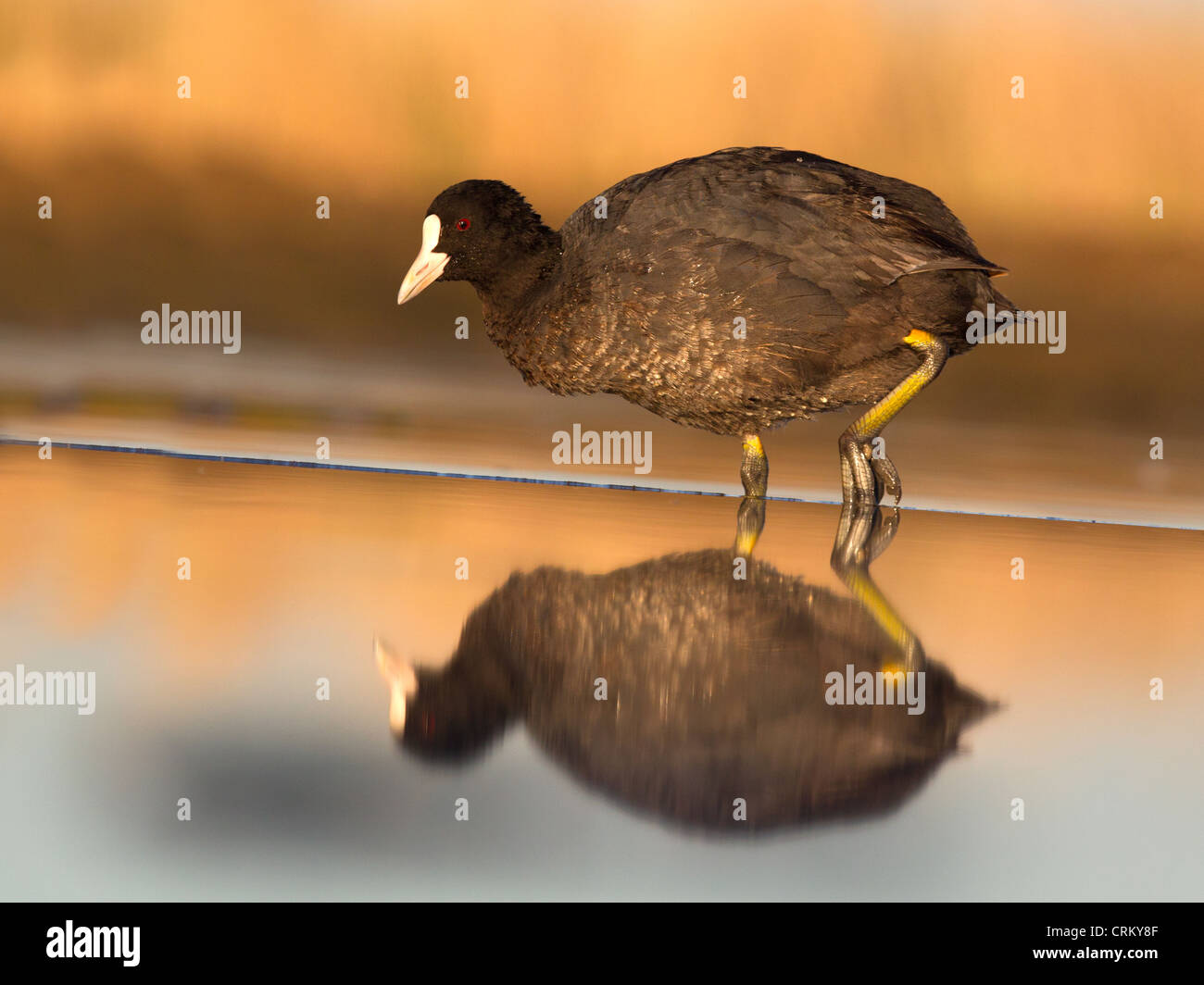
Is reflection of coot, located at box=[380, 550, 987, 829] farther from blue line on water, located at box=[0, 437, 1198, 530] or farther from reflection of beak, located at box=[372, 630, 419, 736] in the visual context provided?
blue line on water, located at box=[0, 437, 1198, 530]

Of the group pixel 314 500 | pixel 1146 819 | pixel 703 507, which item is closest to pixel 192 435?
pixel 314 500

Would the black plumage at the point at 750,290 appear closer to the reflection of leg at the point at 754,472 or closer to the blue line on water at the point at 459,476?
the reflection of leg at the point at 754,472

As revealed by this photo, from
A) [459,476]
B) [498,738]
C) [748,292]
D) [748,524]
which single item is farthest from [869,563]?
[459,476]

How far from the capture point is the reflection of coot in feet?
9.98

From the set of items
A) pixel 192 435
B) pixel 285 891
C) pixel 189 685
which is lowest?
pixel 285 891

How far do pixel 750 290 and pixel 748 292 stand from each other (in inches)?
0.4

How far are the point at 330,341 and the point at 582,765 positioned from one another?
8.54 m

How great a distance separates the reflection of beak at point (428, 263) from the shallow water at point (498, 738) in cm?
160

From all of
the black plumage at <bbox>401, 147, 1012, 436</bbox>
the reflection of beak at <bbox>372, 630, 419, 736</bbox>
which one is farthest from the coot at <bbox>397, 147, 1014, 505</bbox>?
the reflection of beak at <bbox>372, 630, 419, 736</bbox>

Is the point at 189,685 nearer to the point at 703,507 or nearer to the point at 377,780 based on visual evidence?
the point at 377,780

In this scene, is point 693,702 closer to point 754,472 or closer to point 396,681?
point 396,681

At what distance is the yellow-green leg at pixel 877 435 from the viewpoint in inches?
259

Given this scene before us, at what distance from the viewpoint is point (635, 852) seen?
2.69 m

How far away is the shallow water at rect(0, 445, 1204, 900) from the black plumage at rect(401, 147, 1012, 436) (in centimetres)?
88
